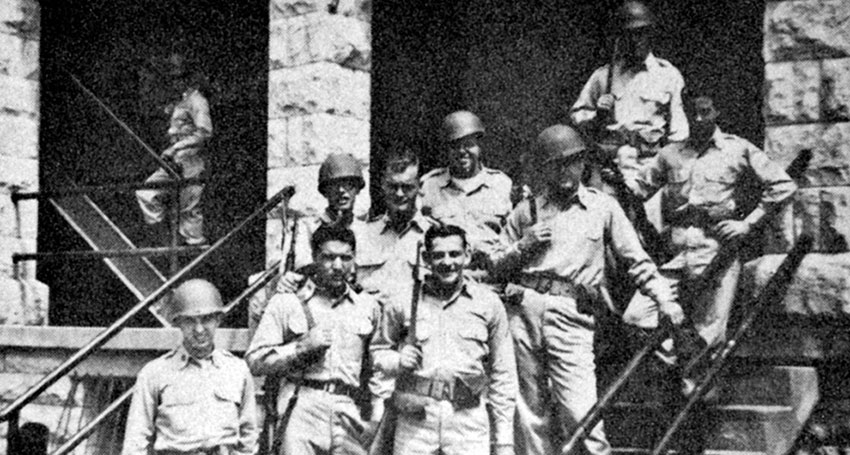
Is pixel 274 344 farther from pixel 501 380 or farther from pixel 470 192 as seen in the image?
pixel 470 192

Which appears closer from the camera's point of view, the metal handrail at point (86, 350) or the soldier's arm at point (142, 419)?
the soldier's arm at point (142, 419)

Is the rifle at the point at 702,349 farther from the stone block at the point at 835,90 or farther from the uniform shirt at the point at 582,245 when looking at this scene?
the uniform shirt at the point at 582,245

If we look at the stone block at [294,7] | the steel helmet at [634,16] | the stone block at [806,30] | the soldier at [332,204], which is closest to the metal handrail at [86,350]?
the soldier at [332,204]

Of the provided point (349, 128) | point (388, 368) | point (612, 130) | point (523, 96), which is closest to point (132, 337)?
point (349, 128)

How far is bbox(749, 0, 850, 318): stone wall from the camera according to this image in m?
7.27

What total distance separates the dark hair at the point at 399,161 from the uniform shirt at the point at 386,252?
0.35 metres

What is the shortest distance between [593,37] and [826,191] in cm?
430

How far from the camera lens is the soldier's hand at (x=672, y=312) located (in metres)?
6.50

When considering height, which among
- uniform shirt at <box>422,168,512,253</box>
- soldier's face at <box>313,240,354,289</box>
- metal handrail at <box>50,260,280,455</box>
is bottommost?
metal handrail at <box>50,260,280,455</box>

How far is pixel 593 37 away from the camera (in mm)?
11234

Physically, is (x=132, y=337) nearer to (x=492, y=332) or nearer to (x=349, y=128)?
(x=349, y=128)

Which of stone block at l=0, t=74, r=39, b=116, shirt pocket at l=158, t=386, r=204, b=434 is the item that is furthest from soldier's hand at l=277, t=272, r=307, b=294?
stone block at l=0, t=74, r=39, b=116

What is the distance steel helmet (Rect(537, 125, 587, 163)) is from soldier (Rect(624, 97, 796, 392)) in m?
1.08

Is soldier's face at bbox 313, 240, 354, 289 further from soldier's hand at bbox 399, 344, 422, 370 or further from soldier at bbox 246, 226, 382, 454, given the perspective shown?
soldier's hand at bbox 399, 344, 422, 370
